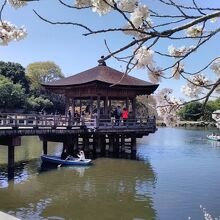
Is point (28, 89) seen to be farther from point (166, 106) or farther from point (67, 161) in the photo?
point (166, 106)

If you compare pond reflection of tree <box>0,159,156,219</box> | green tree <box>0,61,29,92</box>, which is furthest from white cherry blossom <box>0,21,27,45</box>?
green tree <box>0,61,29,92</box>

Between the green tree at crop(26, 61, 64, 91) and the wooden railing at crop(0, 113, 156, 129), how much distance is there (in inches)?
2414

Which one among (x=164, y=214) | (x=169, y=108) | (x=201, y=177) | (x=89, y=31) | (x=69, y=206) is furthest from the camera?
(x=201, y=177)

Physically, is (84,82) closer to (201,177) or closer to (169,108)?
(201,177)

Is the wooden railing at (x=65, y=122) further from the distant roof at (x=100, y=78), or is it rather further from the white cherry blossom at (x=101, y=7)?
the white cherry blossom at (x=101, y=7)

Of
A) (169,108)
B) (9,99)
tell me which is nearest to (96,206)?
(169,108)

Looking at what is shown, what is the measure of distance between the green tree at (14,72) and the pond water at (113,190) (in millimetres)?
54480

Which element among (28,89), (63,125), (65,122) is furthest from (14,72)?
(63,125)

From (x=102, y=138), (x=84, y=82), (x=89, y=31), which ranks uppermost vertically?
(x=84, y=82)

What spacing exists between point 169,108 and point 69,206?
407 inches

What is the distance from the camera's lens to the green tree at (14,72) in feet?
253

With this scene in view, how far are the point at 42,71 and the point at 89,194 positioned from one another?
7593 centimetres

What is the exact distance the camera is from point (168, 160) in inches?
1029

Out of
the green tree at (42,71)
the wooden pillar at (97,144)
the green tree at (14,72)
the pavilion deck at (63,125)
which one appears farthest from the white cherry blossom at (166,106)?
the green tree at (42,71)
